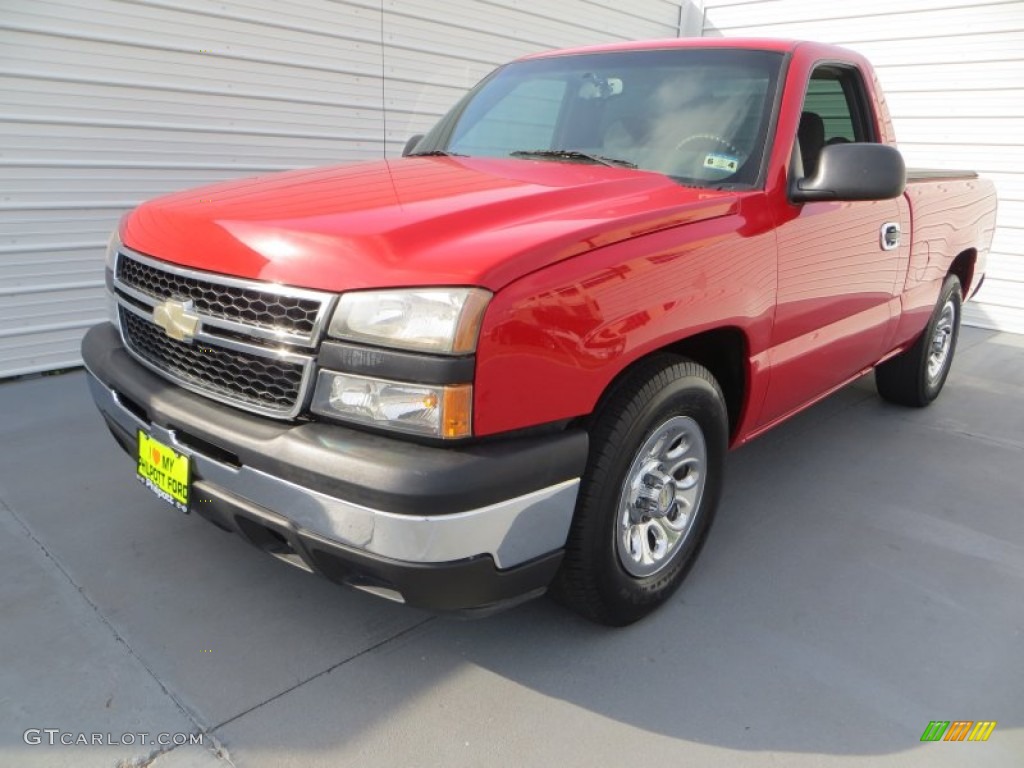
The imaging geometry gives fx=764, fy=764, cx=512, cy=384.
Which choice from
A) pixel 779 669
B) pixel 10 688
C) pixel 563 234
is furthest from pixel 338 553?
pixel 779 669

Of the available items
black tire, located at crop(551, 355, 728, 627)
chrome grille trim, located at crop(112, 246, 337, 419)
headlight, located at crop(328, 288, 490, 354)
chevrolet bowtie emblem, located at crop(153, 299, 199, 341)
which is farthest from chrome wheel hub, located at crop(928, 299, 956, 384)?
chevrolet bowtie emblem, located at crop(153, 299, 199, 341)

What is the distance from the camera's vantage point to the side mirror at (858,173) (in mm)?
2539

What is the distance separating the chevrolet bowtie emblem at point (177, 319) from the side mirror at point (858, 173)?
202 cm

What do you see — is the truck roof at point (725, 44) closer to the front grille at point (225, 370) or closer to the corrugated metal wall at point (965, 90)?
the front grille at point (225, 370)

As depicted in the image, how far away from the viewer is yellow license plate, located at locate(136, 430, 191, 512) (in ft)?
6.79

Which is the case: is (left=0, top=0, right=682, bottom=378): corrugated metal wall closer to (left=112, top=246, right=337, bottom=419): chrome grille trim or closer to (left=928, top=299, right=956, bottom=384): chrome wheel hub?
(left=112, top=246, right=337, bottom=419): chrome grille trim

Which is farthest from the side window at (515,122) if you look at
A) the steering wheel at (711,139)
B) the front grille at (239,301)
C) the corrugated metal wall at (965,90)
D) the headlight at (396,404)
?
the corrugated metal wall at (965,90)

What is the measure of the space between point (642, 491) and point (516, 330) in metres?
0.84

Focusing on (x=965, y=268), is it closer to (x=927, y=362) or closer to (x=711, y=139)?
(x=927, y=362)

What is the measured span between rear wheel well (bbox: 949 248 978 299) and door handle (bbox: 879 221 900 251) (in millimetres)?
1362

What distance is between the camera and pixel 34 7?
13.9 feet

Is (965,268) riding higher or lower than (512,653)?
higher

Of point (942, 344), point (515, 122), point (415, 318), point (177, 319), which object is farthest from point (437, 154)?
point (942, 344)

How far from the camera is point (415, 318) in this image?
172 cm
